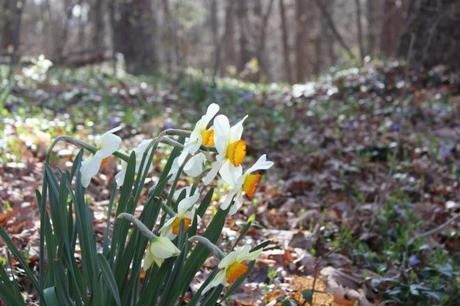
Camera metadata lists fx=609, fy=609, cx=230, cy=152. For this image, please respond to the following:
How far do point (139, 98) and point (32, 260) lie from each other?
14.0 ft

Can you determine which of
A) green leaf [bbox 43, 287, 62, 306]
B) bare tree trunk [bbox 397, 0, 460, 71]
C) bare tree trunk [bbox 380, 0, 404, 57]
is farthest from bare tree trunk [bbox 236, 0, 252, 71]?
green leaf [bbox 43, 287, 62, 306]

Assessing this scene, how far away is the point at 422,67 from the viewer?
6.78 m

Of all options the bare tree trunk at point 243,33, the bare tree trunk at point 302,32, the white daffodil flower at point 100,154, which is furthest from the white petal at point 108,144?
the bare tree trunk at point 243,33

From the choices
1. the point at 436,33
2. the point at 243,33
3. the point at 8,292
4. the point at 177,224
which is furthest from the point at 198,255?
the point at 243,33

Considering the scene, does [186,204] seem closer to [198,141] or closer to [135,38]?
[198,141]

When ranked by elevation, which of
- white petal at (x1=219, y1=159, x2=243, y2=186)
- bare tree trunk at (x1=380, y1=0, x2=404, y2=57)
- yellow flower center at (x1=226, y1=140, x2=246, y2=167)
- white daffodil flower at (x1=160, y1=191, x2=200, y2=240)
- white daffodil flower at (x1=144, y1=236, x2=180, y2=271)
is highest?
bare tree trunk at (x1=380, y1=0, x2=404, y2=57)

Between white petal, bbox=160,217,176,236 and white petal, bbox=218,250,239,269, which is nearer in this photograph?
white petal, bbox=218,250,239,269

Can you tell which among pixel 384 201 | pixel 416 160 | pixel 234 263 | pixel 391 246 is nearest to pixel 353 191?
pixel 384 201

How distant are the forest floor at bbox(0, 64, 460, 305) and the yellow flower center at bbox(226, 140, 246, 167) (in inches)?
24.7

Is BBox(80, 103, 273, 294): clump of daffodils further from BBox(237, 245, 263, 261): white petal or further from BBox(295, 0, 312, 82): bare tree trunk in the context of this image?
BBox(295, 0, 312, 82): bare tree trunk

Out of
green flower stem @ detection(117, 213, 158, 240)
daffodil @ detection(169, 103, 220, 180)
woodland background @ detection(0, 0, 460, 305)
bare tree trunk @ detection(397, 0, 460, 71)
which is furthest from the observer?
bare tree trunk @ detection(397, 0, 460, 71)

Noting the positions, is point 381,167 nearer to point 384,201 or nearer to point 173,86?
point 384,201

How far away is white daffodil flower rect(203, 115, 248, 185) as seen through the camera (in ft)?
4.78

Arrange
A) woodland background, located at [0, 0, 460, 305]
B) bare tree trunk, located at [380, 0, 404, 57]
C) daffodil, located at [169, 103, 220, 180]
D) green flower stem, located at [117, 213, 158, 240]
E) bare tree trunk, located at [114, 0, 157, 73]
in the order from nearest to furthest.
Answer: green flower stem, located at [117, 213, 158, 240] < daffodil, located at [169, 103, 220, 180] < woodland background, located at [0, 0, 460, 305] < bare tree trunk, located at [114, 0, 157, 73] < bare tree trunk, located at [380, 0, 404, 57]
